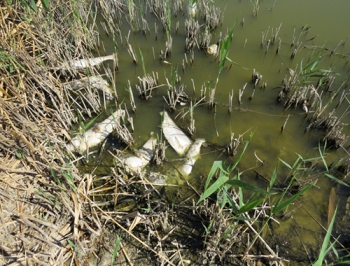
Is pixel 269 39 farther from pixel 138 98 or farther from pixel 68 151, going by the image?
pixel 68 151

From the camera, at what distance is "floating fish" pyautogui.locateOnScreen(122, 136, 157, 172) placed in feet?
8.03

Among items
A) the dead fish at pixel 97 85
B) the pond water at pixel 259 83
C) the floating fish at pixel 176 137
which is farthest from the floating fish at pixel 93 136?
the floating fish at pixel 176 137

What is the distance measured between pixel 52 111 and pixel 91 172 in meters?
0.79

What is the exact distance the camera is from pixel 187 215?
2.13 meters

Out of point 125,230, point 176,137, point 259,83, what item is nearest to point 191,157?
point 176,137

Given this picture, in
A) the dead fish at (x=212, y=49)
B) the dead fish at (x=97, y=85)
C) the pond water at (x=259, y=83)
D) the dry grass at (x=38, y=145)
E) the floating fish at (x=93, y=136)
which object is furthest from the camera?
the dead fish at (x=212, y=49)

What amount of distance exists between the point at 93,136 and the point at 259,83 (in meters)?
1.94

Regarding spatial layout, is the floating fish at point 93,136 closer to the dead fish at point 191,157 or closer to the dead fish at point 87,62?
the dead fish at point 87,62

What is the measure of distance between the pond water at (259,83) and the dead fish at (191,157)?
0.06 meters

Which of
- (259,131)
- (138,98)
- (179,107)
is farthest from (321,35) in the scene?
(138,98)

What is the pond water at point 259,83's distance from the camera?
242cm

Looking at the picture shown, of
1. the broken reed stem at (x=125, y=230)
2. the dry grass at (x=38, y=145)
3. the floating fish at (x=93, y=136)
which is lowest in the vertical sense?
the broken reed stem at (x=125, y=230)

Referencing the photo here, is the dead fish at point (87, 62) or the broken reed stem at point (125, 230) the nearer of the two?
the broken reed stem at point (125, 230)

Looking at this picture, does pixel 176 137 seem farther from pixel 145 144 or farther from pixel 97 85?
pixel 97 85
